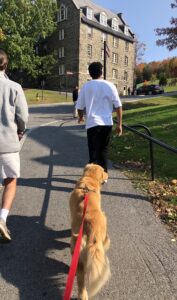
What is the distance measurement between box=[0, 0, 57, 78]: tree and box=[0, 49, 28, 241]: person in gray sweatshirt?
55.5 metres

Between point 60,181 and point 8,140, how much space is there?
121 inches

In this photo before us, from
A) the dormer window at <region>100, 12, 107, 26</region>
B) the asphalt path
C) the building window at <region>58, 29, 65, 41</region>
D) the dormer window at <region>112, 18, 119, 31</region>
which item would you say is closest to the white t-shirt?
the asphalt path

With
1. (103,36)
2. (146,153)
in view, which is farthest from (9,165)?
(103,36)

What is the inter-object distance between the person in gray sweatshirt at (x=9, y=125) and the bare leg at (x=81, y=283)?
53.0 inches

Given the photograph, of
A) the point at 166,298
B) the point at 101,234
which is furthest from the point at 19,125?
the point at 166,298

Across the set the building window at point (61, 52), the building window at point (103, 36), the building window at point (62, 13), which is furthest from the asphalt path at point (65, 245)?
the building window at point (103, 36)

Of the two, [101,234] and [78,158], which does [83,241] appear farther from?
[78,158]

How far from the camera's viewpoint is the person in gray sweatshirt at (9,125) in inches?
171

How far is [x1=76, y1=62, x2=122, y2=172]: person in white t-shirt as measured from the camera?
20.0ft

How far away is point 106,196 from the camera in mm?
6445

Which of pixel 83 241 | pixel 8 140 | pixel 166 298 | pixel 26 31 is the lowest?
pixel 166 298

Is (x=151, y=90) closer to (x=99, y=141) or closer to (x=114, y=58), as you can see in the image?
(x=114, y=58)

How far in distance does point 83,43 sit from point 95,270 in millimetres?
61493

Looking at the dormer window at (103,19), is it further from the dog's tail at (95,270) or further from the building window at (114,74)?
the dog's tail at (95,270)
